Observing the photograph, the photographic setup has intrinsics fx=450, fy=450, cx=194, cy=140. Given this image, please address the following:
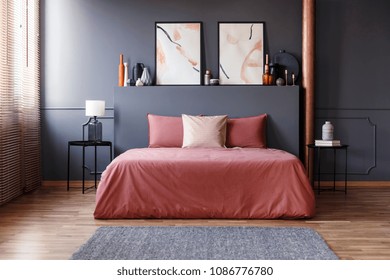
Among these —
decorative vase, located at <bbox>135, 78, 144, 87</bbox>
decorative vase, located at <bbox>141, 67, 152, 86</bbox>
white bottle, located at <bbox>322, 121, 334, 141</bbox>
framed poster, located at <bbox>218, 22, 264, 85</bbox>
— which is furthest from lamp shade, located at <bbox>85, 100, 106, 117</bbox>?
white bottle, located at <bbox>322, 121, 334, 141</bbox>

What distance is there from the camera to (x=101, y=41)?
5707 millimetres

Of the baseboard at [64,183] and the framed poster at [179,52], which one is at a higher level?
the framed poster at [179,52]

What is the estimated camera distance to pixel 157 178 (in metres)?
3.96

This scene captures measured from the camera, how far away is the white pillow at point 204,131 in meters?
5.02

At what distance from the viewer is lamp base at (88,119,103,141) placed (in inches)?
215

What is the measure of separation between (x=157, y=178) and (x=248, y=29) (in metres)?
2.62

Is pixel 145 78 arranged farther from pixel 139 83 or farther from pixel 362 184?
pixel 362 184

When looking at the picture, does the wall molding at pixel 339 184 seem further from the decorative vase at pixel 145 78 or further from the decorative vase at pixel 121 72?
the decorative vase at pixel 145 78

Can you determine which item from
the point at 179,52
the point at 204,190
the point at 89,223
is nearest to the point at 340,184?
the point at 204,190

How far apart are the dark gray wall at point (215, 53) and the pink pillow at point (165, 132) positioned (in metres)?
0.71

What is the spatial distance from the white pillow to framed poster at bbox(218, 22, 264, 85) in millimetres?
728

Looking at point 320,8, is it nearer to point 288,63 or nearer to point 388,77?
point 288,63

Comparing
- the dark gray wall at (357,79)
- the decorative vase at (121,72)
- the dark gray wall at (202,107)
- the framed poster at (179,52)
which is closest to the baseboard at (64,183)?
the dark gray wall at (202,107)
